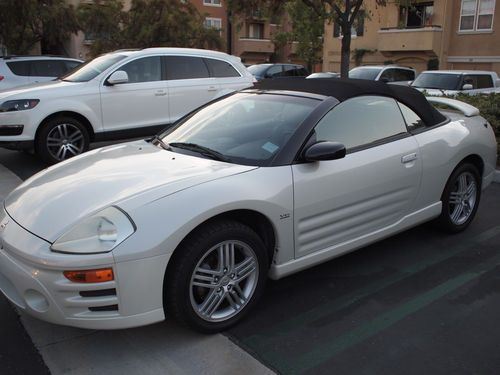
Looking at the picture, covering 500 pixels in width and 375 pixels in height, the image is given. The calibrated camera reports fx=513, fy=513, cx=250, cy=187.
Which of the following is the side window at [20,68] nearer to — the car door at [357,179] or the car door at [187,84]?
the car door at [187,84]

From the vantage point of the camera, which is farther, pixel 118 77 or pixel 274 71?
pixel 274 71

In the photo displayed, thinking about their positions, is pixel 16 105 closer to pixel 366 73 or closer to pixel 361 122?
pixel 361 122

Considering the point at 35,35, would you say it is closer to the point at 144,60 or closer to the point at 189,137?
the point at 144,60

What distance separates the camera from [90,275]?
8.83 ft

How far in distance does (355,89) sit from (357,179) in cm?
75

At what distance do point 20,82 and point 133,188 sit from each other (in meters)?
9.96

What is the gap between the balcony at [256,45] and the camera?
44.2m

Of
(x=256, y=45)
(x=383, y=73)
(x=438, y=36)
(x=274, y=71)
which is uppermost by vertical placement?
(x=438, y=36)

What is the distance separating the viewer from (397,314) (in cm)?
340

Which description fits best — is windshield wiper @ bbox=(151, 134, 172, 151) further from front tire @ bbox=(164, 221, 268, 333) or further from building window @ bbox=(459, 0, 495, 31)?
building window @ bbox=(459, 0, 495, 31)

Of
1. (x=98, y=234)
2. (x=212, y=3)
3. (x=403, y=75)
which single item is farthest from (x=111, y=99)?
(x=212, y=3)

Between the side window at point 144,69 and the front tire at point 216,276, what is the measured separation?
5.40 m

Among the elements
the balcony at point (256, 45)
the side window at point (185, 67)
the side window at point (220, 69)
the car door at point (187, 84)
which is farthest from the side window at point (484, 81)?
the balcony at point (256, 45)

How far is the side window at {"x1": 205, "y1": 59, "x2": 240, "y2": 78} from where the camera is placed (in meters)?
8.73
